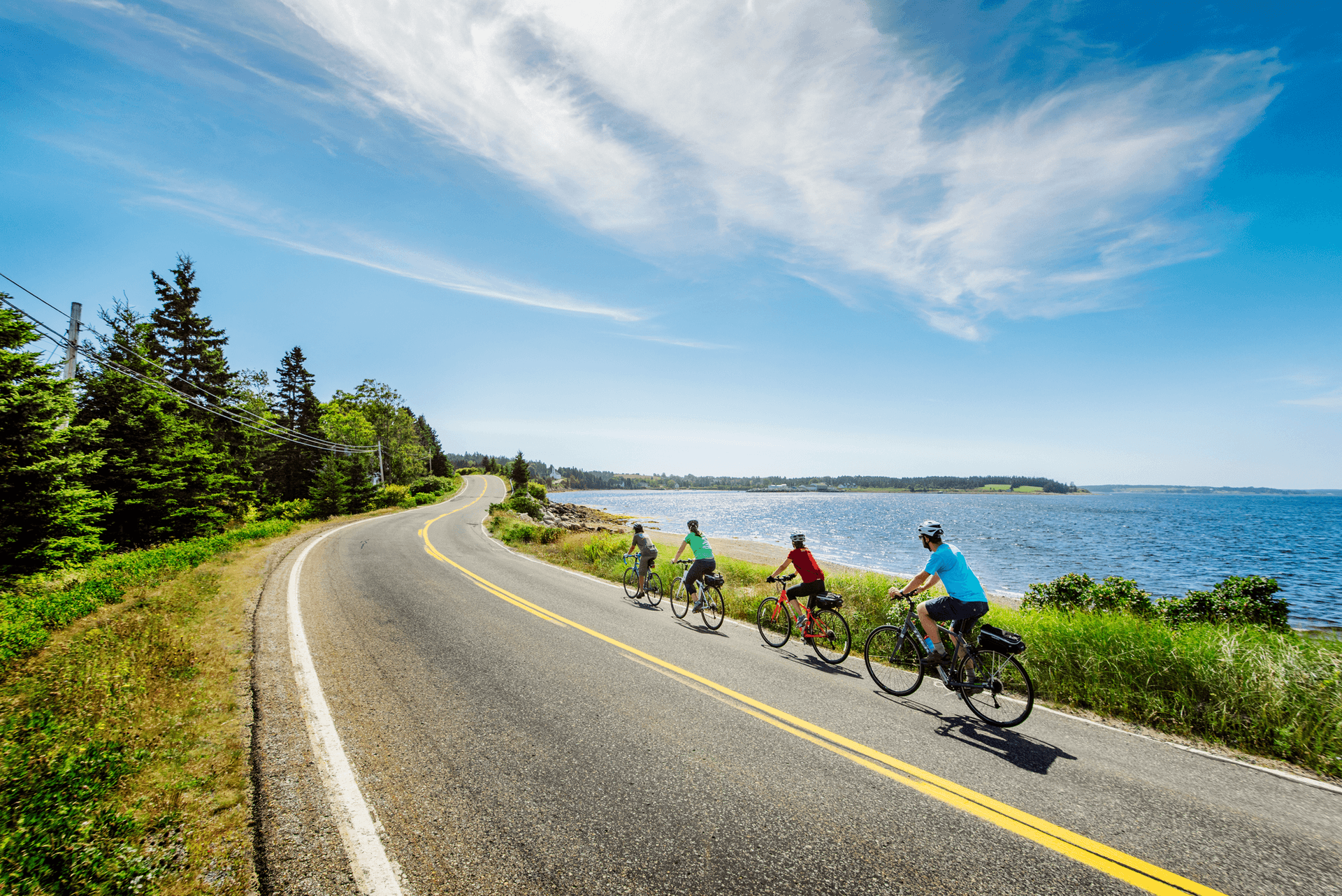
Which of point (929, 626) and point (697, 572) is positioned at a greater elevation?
point (929, 626)

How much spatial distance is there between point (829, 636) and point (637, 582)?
5349 millimetres

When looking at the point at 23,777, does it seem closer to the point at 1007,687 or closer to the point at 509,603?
the point at 509,603

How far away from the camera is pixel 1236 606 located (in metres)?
10.2

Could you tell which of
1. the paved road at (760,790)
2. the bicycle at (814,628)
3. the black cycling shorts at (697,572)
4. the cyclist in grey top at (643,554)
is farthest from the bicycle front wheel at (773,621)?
the cyclist in grey top at (643,554)

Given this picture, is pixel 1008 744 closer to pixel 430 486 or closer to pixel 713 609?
pixel 713 609

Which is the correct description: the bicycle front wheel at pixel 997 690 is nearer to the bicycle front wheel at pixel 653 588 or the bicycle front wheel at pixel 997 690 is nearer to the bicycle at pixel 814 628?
the bicycle at pixel 814 628

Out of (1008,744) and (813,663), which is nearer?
(1008,744)

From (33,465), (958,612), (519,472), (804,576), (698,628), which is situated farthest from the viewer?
(519,472)

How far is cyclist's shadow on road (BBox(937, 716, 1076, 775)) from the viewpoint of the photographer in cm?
464

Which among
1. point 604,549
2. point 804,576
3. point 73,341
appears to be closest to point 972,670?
point 804,576

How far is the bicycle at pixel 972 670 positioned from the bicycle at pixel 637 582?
5.62 m

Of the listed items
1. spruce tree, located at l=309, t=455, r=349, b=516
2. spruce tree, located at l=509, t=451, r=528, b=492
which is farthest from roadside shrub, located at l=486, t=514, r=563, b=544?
spruce tree, located at l=509, t=451, r=528, b=492

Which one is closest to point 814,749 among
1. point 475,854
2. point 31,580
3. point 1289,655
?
point 475,854

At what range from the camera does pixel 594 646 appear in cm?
782
